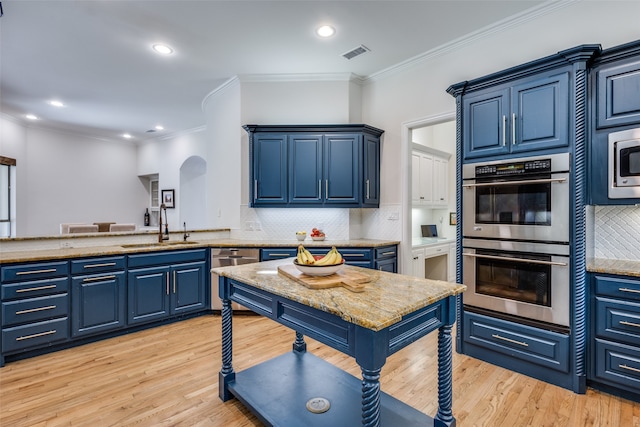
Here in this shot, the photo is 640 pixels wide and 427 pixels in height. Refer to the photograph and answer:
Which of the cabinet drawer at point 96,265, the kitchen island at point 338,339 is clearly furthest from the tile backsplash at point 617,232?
the cabinet drawer at point 96,265

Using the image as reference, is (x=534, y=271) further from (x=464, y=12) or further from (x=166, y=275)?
(x=166, y=275)

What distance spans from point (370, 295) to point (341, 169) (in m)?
2.69

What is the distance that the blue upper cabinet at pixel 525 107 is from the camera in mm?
2279

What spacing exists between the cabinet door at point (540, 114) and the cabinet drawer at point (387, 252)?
1843 mm

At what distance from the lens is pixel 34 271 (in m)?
2.82

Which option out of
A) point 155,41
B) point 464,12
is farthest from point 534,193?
point 155,41

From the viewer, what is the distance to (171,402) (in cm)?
217

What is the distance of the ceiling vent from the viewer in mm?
3652

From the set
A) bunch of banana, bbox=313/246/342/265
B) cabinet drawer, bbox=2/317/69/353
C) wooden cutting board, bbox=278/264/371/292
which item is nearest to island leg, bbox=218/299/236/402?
wooden cutting board, bbox=278/264/371/292

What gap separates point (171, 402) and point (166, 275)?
5.63 feet

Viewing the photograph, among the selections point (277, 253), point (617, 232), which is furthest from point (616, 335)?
point (277, 253)

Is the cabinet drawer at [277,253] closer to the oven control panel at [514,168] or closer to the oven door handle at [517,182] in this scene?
the oven door handle at [517,182]

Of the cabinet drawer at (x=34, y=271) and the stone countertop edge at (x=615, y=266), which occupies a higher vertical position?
the stone countertop edge at (x=615, y=266)

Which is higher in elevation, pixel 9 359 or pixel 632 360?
pixel 632 360
